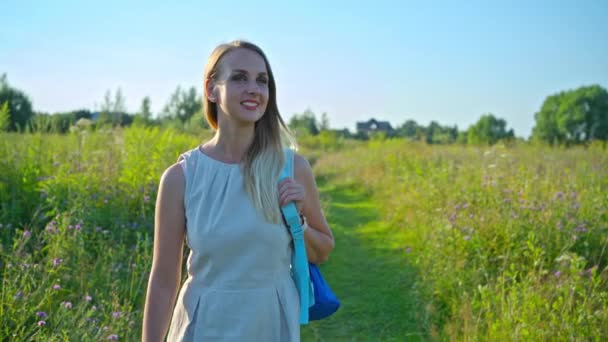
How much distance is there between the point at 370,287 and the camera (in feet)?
18.2

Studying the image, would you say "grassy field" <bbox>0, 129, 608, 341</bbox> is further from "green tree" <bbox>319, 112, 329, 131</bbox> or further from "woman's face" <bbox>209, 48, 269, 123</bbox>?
"green tree" <bbox>319, 112, 329, 131</bbox>

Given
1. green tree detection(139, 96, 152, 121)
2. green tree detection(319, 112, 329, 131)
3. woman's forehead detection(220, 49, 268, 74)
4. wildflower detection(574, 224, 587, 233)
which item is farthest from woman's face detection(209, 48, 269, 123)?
green tree detection(319, 112, 329, 131)

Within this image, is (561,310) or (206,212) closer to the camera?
(206,212)

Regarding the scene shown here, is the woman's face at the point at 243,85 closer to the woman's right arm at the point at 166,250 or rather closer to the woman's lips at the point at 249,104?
the woman's lips at the point at 249,104

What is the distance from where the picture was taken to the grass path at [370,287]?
443cm

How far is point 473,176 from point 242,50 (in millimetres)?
6757

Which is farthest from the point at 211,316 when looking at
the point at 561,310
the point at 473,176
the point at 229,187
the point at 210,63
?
the point at 473,176

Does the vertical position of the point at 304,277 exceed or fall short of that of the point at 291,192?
it falls short

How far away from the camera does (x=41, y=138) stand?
6.05 meters

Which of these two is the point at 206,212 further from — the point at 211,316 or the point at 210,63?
the point at 210,63

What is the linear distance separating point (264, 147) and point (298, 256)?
1.36 ft

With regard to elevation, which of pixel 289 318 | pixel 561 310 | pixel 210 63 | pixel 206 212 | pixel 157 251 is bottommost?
pixel 561 310

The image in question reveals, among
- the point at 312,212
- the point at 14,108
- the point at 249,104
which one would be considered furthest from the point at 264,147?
the point at 14,108

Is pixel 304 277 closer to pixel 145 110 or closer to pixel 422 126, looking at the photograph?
pixel 145 110
